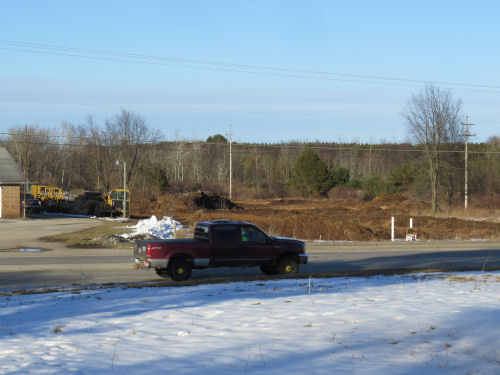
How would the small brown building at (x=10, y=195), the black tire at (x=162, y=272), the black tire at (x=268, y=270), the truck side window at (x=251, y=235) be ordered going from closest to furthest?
the black tire at (x=162, y=272) → the truck side window at (x=251, y=235) → the black tire at (x=268, y=270) → the small brown building at (x=10, y=195)

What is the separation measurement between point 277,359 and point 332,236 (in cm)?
2930

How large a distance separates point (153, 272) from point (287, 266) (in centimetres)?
450

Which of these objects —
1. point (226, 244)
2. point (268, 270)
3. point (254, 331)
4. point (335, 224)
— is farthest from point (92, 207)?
point (254, 331)

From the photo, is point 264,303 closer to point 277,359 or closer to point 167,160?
point 277,359

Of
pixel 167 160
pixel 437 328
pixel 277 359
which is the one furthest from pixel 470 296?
pixel 167 160

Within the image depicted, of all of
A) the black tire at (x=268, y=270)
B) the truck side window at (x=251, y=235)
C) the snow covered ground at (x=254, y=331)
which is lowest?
the black tire at (x=268, y=270)

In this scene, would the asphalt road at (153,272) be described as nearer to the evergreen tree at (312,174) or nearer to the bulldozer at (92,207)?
the bulldozer at (92,207)

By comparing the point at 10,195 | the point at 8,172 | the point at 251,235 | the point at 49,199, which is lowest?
the point at 251,235

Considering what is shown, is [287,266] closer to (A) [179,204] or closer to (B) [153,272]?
(B) [153,272]

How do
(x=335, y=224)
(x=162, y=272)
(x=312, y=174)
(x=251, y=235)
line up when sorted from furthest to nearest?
1. (x=312, y=174)
2. (x=335, y=224)
3. (x=251, y=235)
4. (x=162, y=272)

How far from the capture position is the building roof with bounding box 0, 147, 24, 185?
4635cm

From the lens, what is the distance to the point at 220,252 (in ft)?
59.0

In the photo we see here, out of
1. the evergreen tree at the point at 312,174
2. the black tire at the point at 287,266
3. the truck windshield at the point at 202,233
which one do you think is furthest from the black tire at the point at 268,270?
the evergreen tree at the point at 312,174

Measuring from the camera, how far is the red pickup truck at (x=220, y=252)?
17.2 meters
